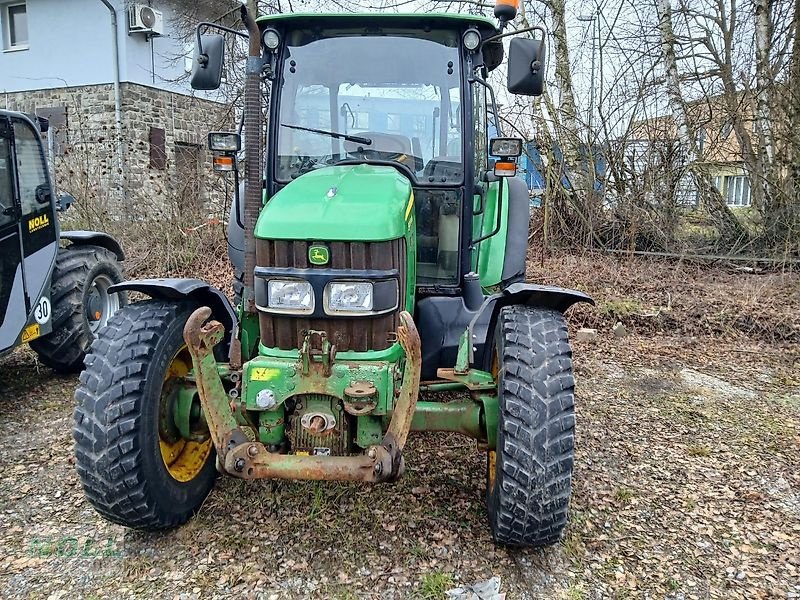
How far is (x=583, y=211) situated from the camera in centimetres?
980

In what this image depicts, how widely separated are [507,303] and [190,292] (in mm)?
1487

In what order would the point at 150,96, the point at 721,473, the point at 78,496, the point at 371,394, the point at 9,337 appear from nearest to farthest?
1. the point at 371,394
2. the point at 78,496
3. the point at 721,473
4. the point at 9,337
5. the point at 150,96

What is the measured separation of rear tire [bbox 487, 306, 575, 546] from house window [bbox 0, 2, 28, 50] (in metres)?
16.8

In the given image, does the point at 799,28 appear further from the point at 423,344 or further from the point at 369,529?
the point at 369,529

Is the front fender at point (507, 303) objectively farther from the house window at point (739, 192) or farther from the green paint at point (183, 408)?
Result: the house window at point (739, 192)

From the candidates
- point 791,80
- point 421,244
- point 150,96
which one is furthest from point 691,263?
point 150,96

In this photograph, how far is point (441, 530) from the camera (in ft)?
10.0

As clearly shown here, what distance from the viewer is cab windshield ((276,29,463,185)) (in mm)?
3590

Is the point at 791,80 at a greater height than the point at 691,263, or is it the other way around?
the point at 791,80

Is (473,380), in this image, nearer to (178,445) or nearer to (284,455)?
(284,455)

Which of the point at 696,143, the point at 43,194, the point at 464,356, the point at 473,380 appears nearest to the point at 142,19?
the point at 43,194

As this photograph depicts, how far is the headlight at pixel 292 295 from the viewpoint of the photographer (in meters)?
2.78

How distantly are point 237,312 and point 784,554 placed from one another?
288 cm

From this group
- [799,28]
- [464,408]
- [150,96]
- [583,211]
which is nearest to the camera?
[464,408]
